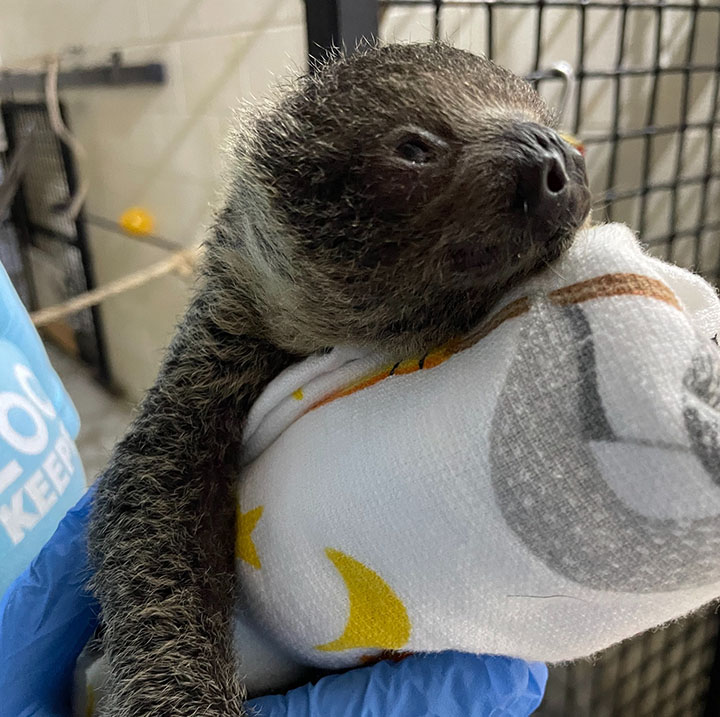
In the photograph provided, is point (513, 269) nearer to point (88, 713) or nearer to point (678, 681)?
point (88, 713)

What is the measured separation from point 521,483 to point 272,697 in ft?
0.94

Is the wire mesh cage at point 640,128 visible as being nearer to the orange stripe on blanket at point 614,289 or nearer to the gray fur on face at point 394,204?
the gray fur on face at point 394,204

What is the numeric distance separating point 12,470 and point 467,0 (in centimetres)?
73

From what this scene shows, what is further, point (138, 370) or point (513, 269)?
point (138, 370)

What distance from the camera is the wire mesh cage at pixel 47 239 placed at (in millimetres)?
2248

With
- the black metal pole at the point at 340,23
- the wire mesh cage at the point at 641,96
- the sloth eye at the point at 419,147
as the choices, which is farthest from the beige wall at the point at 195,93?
the sloth eye at the point at 419,147

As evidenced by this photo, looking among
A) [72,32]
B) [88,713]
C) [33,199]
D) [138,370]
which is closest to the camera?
[88,713]

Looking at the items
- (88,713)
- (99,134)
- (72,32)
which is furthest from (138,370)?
(88,713)

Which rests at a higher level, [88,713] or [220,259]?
[220,259]

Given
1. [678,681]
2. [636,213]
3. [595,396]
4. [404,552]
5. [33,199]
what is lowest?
[678,681]

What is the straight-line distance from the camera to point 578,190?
38 centimetres

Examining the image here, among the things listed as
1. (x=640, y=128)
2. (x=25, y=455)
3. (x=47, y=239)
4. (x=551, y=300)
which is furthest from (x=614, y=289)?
(x=47, y=239)

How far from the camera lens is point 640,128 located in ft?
4.11

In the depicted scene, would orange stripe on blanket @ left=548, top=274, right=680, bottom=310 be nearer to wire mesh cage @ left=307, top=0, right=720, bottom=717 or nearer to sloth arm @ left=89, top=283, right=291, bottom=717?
sloth arm @ left=89, top=283, right=291, bottom=717
